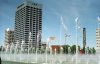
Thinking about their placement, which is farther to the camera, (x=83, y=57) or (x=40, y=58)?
(x=40, y=58)

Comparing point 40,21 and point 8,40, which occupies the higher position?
point 40,21

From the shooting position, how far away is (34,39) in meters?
180

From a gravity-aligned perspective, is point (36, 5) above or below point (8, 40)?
above

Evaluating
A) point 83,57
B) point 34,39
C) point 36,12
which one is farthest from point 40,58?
point 36,12

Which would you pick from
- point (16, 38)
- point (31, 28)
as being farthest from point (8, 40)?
point (31, 28)

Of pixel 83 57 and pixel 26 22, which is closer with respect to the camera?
pixel 83 57

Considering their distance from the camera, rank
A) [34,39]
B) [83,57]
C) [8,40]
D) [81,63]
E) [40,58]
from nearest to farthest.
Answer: [81,63] < [83,57] < [40,58] < [34,39] < [8,40]

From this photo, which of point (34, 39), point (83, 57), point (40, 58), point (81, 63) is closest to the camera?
point (81, 63)

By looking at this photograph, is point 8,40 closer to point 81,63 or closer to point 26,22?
point 26,22

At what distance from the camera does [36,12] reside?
18962cm

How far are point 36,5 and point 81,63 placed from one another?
138591mm

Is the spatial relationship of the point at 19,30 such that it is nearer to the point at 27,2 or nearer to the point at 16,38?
the point at 16,38

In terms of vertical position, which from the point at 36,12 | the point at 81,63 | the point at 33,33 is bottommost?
the point at 81,63

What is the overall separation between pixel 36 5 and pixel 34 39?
2513 centimetres
